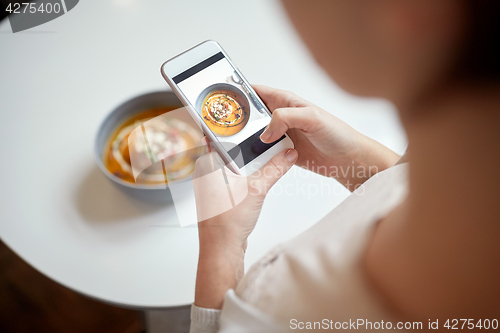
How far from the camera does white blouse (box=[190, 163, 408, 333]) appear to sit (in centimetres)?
33

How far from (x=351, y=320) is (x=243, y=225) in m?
0.20

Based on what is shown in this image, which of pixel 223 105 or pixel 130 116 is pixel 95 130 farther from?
pixel 223 105

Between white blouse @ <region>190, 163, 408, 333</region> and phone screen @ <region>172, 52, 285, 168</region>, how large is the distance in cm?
19

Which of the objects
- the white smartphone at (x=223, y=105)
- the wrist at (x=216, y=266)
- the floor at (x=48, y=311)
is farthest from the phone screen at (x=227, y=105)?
the floor at (x=48, y=311)

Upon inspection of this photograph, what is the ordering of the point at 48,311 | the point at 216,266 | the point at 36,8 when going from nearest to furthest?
the point at 216,266
the point at 36,8
the point at 48,311

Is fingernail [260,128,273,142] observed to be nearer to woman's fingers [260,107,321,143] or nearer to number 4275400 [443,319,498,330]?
woman's fingers [260,107,321,143]

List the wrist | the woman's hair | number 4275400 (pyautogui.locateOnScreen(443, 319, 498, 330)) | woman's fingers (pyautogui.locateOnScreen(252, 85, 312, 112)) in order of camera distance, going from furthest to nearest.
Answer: woman's fingers (pyautogui.locateOnScreen(252, 85, 312, 112)), the wrist, number 4275400 (pyautogui.locateOnScreen(443, 319, 498, 330)), the woman's hair

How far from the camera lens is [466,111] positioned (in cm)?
19

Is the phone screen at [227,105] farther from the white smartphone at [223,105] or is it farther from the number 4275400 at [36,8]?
the number 4275400 at [36,8]

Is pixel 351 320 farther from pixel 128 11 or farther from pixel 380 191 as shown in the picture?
pixel 128 11

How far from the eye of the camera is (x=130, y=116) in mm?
502

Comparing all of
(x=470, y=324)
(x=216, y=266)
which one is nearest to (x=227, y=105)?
(x=216, y=266)

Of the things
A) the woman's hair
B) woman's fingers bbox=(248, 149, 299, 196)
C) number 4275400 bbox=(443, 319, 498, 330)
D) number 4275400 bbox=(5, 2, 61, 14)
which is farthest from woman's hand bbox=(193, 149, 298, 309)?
number 4275400 bbox=(5, 2, 61, 14)

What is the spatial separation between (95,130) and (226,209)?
245 mm
